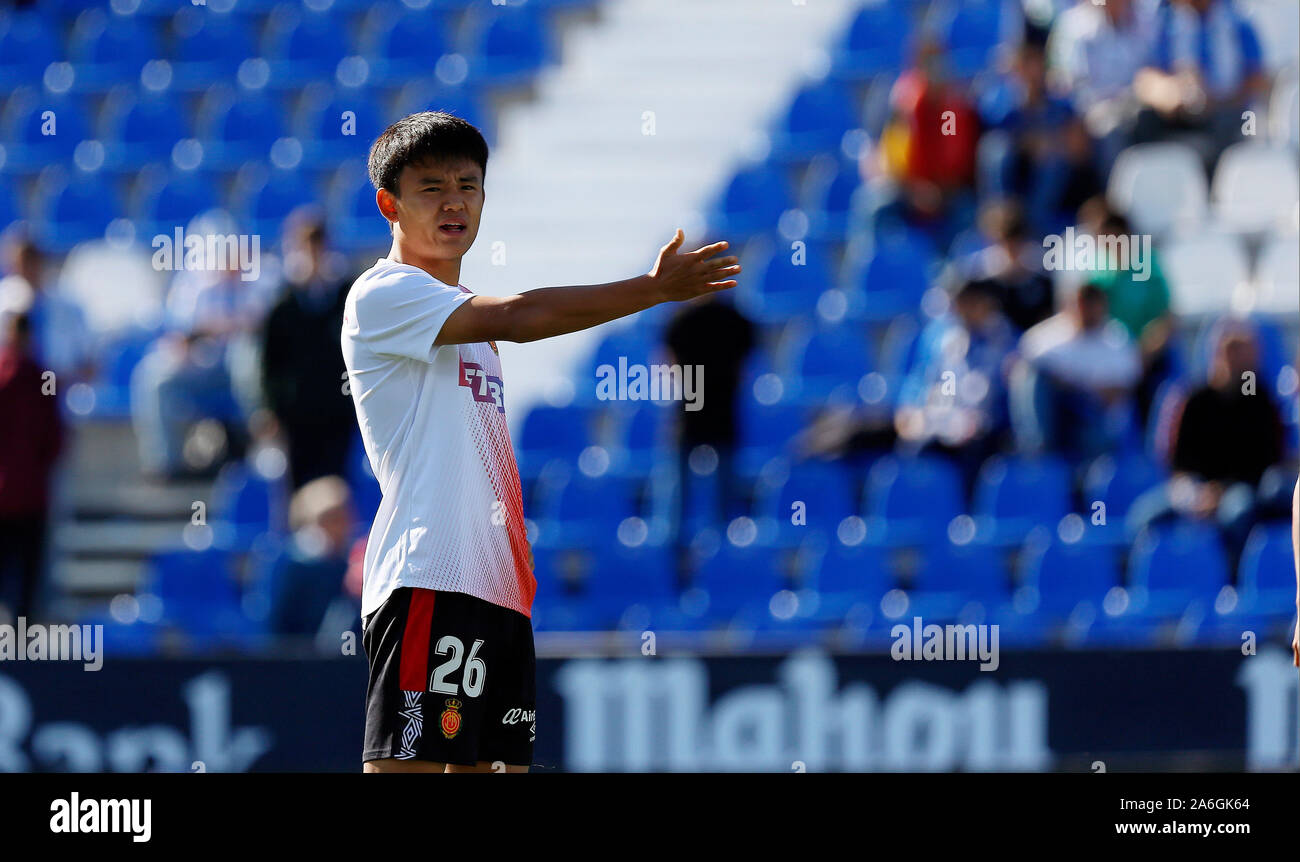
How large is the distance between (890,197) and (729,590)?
83.7 inches

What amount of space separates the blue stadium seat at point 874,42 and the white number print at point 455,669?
20.6 ft

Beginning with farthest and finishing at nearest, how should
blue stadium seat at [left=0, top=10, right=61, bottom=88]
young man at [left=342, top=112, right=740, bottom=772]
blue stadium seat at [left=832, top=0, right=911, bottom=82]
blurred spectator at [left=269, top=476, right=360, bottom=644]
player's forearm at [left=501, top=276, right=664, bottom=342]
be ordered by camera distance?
blue stadium seat at [left=0, top=10, right=61, bottom=88] < blue stadium seat at [left=832, top=0, right=911, bottom=82] < blurred spectator at [left=269, top=476, right=360, bottom=644] < young man at [left=342, top=112, right=740, bottom=772] < player's forearm at [left=501, top=276, right=664, bottom=342]

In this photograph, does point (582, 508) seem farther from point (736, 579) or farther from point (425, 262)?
point (425, 262)

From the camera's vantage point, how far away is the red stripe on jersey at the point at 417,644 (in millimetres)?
3027

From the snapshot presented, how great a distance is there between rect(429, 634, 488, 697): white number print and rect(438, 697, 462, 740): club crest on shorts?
0.08 ft

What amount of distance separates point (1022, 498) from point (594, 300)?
14.3ft

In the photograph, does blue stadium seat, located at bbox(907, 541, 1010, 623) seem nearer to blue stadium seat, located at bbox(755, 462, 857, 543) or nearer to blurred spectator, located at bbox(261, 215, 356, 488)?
blue stadium seat, located at bbox(755, 462, 857, 543)

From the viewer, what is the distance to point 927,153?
777cm

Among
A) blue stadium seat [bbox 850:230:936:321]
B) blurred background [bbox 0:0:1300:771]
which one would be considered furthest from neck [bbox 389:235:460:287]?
blue stadium seat [bbox 850:230:936:321]

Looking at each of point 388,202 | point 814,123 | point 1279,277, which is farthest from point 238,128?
point 388,202

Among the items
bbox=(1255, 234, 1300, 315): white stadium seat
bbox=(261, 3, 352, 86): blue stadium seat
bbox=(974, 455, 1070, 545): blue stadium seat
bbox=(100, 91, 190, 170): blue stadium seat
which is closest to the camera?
bbox=(974, 455, 1070, 545): blue stadium seat

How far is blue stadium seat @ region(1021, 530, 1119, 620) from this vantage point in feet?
21.8

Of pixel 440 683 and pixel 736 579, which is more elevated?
pixel 736 579
